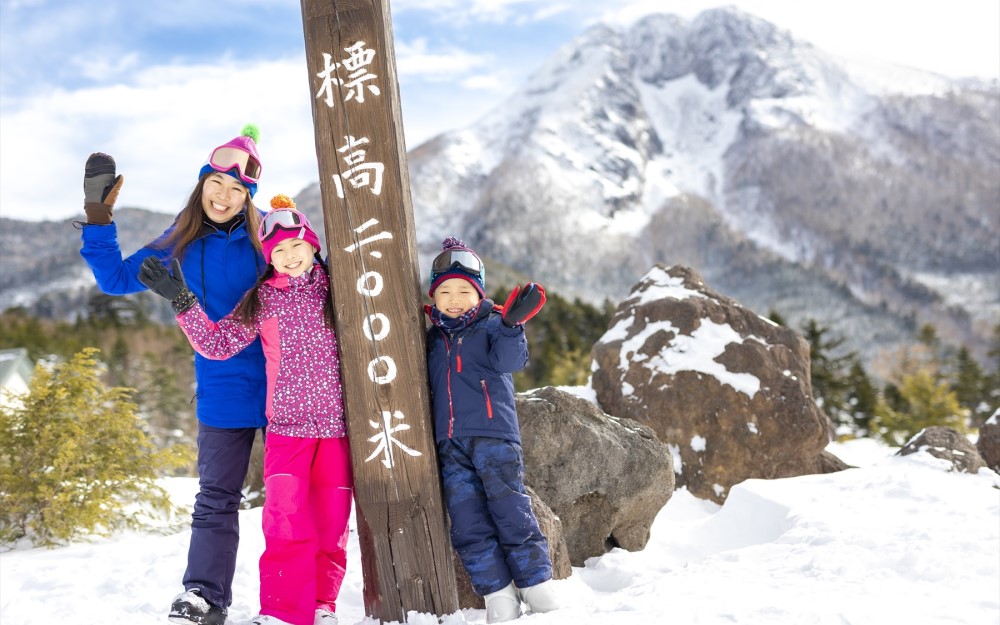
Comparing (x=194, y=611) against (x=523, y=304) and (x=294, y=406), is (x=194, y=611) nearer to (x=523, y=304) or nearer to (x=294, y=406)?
(x=294, y=406)

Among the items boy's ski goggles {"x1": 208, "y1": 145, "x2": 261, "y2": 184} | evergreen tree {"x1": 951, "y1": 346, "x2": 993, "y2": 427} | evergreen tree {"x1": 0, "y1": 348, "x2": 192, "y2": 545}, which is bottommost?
evergreen tree {"x1": 951, "y1": 346, "x2": 993, "y2": 427}

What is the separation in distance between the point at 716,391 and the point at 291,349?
4.74 m

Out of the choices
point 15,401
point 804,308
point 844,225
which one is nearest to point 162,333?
point 15,401

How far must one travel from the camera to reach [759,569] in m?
3.30

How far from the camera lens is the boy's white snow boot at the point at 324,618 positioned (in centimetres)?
295

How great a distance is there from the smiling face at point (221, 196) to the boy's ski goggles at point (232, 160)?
39 millimetres

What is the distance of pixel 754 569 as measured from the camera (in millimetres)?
3307

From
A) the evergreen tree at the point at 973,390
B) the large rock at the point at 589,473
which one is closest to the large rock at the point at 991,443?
the large rock at the point at 589,473

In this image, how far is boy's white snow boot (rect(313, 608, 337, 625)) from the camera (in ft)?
9.66

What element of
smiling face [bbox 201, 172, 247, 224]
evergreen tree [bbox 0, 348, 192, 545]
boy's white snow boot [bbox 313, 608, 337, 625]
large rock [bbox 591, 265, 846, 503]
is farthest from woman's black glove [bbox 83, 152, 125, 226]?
large rock [bbox 591, 265, 846, 503]

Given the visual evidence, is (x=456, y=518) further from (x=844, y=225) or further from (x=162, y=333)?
(x=844, y=225)

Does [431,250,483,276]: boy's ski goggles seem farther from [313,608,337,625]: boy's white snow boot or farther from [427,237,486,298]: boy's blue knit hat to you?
[313,608,337,625]: boy's white snow boot

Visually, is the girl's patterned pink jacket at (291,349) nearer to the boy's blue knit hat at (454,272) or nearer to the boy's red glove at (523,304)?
the boy's blue knit hat at (454,272)

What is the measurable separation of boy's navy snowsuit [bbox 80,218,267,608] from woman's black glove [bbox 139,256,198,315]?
0.20 m
